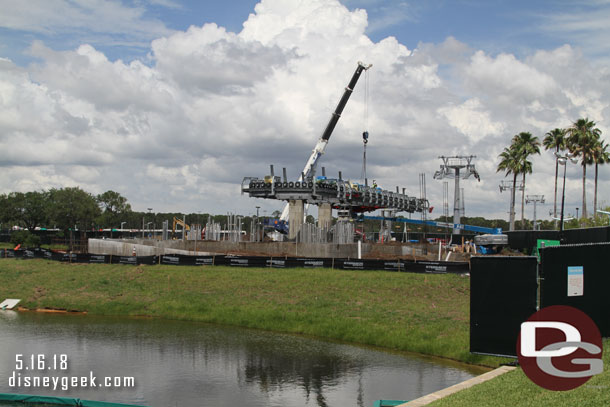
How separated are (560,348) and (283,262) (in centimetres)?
3032

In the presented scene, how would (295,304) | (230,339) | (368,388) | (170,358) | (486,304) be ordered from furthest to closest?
(295,304)
(230,339)
(170,358)
(368,388)
(486,304)

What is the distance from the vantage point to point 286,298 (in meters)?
36.8

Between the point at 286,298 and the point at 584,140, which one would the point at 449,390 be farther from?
the point at 584,140

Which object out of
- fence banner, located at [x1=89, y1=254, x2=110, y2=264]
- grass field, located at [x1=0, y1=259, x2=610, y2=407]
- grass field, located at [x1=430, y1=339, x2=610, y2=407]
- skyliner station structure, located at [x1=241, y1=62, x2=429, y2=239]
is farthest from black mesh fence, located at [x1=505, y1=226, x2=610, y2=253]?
fence banner, located at [x1=89, y1=254, x2=110, y2=264]

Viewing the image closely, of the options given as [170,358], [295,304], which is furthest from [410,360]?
[295,304]

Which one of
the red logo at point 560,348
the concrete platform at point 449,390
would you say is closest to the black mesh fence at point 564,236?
the red logo at point 560,348

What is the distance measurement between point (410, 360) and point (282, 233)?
63.9 m

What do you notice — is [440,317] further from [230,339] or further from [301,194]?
[301,194]

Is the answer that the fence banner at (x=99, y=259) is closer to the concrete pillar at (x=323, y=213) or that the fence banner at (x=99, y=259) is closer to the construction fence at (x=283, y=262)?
the construction fence at (x=283, y=262)

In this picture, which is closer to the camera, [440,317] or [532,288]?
[532,288]

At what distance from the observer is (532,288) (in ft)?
56.3

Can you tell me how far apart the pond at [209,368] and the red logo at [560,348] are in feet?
13.5

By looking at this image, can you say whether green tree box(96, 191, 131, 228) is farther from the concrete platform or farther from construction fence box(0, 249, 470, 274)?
the concrete platform

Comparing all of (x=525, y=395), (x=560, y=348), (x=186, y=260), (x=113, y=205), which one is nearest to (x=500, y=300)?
(x=560, y=348)
